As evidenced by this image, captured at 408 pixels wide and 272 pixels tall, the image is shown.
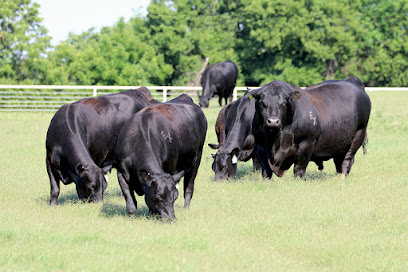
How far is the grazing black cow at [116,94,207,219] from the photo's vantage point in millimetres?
7711

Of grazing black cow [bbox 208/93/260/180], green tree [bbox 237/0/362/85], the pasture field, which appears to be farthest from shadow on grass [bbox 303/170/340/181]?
green tree [bbox 237/0/362/85]

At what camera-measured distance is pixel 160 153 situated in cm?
844

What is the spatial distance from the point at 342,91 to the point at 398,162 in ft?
8.98

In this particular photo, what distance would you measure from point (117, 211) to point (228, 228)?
1.85m

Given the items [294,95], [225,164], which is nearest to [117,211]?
[294,95]

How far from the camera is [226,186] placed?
37.2ft

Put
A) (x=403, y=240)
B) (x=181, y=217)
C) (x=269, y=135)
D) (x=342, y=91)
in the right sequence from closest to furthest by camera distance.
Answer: (x=403, y=240)
(x=181, y=217)
(x=269, y=135)
(x=342, y=91)

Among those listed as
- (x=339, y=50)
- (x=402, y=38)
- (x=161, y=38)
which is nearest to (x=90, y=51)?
(x=161, y=38)

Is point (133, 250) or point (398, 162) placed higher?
point (133, 250)

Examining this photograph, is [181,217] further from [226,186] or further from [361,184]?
[361,184]

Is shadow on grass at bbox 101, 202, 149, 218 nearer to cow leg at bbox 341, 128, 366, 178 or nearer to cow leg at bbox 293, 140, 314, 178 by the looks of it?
cow leg at bbox 293, 140, 314, 178

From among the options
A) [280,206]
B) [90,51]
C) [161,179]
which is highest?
[161,179]

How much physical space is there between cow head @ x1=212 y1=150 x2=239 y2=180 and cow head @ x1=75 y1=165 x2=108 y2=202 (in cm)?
314

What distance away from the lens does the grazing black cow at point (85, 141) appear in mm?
9305
